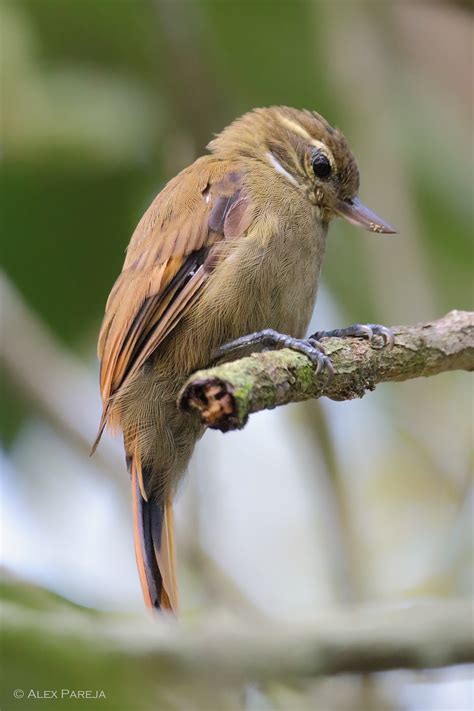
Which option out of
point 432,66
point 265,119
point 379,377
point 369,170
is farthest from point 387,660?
point 432,66

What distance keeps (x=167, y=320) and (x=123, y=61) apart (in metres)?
2.30

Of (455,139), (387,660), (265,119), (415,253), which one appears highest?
(455,139)

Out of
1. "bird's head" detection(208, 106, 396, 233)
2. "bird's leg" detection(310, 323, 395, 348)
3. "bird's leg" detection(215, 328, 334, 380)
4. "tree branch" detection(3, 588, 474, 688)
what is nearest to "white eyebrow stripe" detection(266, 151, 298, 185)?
"bird's head" detection(208, 106, 396, 233)

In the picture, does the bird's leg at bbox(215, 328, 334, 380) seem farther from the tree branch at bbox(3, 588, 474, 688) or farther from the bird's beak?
the tree branch at bbox(3, 588, 474, 688)

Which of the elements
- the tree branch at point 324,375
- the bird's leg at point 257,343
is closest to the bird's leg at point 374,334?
the tree branch at point 324,375

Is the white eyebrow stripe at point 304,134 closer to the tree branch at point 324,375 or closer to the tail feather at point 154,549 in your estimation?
the tree branch at point 324,375

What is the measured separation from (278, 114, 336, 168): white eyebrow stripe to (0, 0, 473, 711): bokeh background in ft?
1.63

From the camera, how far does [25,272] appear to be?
470 centimetres

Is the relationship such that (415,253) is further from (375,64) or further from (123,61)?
(123,61)

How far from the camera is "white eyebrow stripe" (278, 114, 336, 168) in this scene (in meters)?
3.75

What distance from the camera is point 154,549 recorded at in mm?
3254

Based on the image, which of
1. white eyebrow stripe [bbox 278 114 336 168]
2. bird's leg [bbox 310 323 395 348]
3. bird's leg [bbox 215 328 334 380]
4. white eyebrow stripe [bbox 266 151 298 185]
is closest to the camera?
bird's leg [bbox 310 323 395 348]

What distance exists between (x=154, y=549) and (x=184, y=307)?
2.65 feet

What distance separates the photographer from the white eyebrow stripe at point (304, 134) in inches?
148
